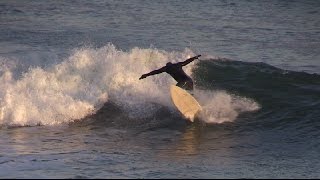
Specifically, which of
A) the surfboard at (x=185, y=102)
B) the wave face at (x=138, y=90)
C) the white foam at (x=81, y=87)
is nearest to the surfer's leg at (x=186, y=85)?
the surfboard at (x=185, y=102)

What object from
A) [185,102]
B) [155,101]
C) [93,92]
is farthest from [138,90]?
[185,102]

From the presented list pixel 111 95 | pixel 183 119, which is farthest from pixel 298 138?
pixel 111 95

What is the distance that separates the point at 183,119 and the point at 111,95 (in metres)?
2.61

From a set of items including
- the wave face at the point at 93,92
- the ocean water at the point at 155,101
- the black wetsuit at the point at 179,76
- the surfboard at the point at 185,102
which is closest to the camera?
the ocean water at the point at 155,101

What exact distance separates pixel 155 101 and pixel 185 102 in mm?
1669

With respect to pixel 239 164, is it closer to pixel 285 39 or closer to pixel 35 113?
pixel 35 113

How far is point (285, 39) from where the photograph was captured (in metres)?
25.9

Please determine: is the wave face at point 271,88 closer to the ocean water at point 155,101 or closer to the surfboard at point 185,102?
the ocean water at point 155,101

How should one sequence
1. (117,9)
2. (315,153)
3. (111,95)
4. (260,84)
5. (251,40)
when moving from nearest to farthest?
1. (315,153)
2. (111,95)
3. (260,84)
4. (251,40)
5. (117,9)

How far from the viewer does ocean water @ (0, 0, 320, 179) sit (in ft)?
38.2

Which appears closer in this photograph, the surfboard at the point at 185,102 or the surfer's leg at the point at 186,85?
the surfboard at the point at 185,102

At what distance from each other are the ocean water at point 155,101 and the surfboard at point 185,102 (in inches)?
6.9

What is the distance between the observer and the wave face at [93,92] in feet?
51.6

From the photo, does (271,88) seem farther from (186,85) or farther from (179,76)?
(179,76)
